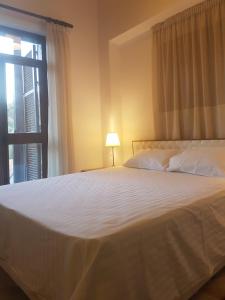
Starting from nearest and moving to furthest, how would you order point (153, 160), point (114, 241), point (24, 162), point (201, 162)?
1. point (114, 241)
2. point (201, 162)
3. point (153, 160)
4. point (24, 162)

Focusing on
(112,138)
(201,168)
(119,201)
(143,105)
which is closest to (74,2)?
(143,105)

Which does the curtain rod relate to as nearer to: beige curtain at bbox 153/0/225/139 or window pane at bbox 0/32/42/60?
window pane at bbox 0/32/42/60

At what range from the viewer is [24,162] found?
3.49 metres

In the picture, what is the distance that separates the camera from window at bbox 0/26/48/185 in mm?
3254

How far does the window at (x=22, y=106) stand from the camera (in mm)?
3254

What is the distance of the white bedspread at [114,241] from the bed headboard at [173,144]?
40.2 inches

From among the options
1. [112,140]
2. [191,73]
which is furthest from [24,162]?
[191,73]

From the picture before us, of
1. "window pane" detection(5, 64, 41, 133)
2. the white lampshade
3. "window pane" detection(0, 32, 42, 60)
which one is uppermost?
"window pane" detection(0, 32, 42, 60)

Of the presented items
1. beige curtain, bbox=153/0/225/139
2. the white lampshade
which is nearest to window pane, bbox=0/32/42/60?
the white lampshade

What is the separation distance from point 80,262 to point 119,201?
1.90ft

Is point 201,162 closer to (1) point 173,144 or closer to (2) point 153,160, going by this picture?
(2) point 153,160

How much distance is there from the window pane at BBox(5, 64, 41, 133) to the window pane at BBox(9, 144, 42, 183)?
24 centimetres

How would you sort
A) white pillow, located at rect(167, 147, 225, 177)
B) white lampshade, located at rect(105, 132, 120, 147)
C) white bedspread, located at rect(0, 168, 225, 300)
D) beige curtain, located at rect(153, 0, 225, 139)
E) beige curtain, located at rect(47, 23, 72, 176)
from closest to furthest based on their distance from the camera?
white bedspread, located at rect(0, 168, 225, 300), white pillow, located at rect(167, 147, 225, 177), beige curtain, located at rect(153, 0, 225, 139), beige curtain, located at rect(47, 23, 72, 176), white lampshade, located at rect(105, 132, 120, 147)

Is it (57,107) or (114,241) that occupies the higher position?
(57,107)
